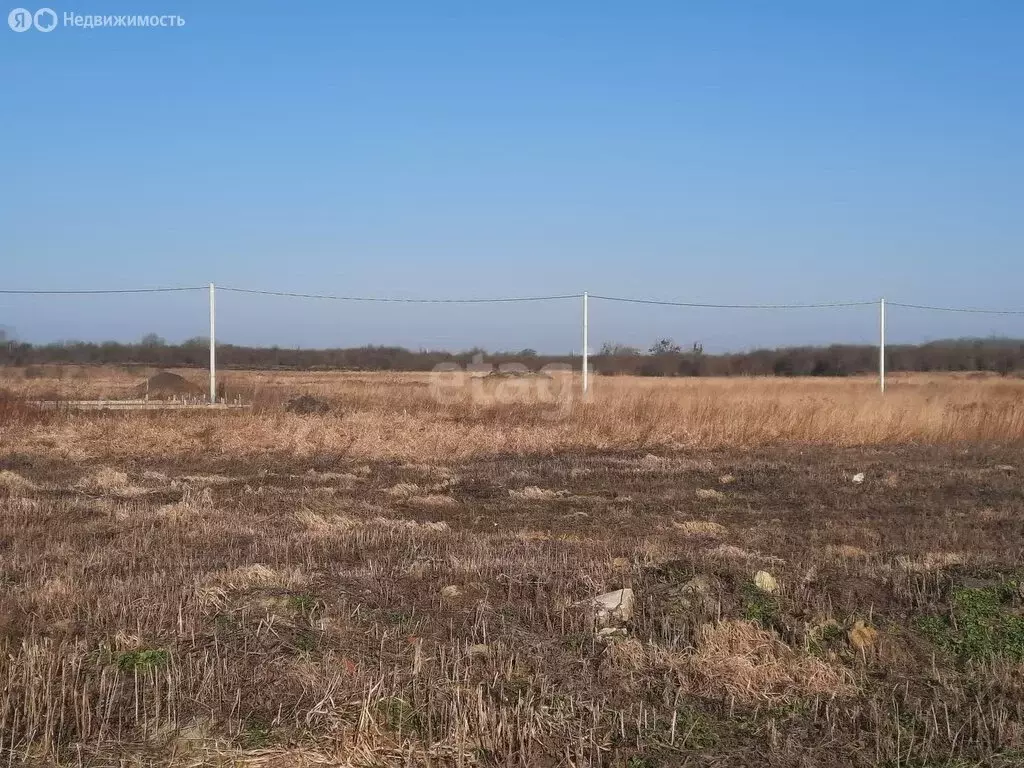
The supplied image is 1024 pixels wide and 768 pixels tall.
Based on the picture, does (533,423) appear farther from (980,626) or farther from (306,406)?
(980,626)

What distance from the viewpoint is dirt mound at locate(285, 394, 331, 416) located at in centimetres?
1892

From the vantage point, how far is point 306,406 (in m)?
19.4

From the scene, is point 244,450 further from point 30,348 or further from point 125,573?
point 30,348

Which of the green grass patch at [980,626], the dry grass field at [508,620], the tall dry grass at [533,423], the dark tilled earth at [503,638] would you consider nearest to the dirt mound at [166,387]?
the tall dry grass at [533,423]

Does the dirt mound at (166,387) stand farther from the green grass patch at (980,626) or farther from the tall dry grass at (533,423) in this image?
the green grass patch at (980,626)

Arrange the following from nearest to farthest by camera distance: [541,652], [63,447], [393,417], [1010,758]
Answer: [1010,758]
[541,652]
[63,447]
[393,417]

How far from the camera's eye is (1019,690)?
4484 mm

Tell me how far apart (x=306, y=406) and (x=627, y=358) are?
1783 cm

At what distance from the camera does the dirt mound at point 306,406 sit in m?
18.9

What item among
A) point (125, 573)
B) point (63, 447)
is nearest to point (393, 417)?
point (63, 447)

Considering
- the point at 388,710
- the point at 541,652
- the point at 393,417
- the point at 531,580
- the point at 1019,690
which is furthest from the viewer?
the point at 393,417

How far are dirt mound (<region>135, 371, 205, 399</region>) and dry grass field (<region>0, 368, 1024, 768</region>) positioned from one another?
12.0 meters

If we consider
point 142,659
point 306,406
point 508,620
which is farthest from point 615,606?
point 306,406

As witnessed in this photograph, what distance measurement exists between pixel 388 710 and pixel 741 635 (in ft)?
6.80
